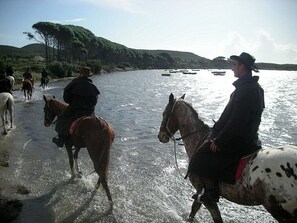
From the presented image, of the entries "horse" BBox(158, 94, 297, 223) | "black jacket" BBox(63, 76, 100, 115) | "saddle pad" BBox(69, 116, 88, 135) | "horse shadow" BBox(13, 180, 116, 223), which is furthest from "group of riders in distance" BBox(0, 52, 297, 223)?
"black jacket" BBox(63, 76, 100, 115)

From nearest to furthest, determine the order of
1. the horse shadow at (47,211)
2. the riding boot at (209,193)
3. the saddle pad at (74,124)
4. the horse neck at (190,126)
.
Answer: the riding boot at (209,193)
the horse neck at (190,126)
the horse shadow at (47,211)
the saddle pad at (74,124)

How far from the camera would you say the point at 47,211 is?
7230 mm

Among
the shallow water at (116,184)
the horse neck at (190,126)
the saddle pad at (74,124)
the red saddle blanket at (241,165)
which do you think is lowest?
the shallow water at (116,184)

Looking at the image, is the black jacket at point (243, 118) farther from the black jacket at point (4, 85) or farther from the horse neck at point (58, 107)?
the black jacket at point (4, 85)

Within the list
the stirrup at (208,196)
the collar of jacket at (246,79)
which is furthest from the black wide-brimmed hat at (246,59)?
the stirrup at (208,196)

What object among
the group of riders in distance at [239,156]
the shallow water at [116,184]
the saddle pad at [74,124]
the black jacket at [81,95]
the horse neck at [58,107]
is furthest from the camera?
the horse neck at [58,107]

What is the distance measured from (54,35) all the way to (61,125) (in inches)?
3317

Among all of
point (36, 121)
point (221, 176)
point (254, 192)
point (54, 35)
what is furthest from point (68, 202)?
point (54, 35)

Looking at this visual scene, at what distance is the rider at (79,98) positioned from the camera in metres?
8.31

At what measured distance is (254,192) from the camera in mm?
4672

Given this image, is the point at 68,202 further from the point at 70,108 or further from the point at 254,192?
the point at 254,192

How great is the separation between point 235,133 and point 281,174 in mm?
934

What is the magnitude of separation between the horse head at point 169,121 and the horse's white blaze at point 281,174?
224cm

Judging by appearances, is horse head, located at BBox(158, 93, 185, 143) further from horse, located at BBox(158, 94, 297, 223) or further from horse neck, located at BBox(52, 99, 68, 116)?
horse neck, located at BBox(52, 99, 68, 116)
